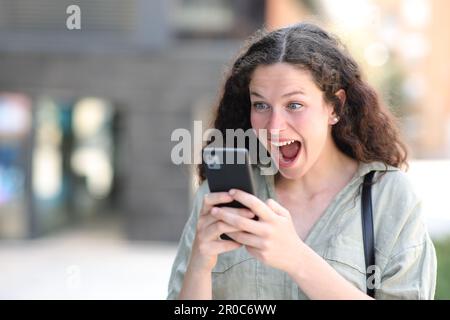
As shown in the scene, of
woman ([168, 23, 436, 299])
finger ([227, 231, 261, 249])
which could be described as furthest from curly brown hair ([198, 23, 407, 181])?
finger ([227, 231, 261, 249])

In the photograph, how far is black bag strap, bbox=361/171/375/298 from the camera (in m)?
1.75

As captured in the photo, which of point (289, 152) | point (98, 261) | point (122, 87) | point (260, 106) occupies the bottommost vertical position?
point (289, 152)

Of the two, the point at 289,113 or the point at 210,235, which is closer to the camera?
the point at 210,235

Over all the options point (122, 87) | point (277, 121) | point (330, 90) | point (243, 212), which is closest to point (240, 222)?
point (243, 212)

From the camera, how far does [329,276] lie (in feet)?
5.19

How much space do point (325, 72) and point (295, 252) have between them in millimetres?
540

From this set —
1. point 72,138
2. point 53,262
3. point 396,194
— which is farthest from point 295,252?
point 72,138

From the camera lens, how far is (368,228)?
1.77 meters

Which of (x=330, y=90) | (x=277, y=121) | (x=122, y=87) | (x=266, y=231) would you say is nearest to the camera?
(x=266, y=231)

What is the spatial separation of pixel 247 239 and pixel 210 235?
10 centimetres

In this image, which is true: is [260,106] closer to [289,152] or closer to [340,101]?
[289,152]

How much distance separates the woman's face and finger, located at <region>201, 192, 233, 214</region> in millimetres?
283

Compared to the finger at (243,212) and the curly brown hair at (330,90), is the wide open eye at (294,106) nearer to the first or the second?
the curly brown hair at (330,90)
